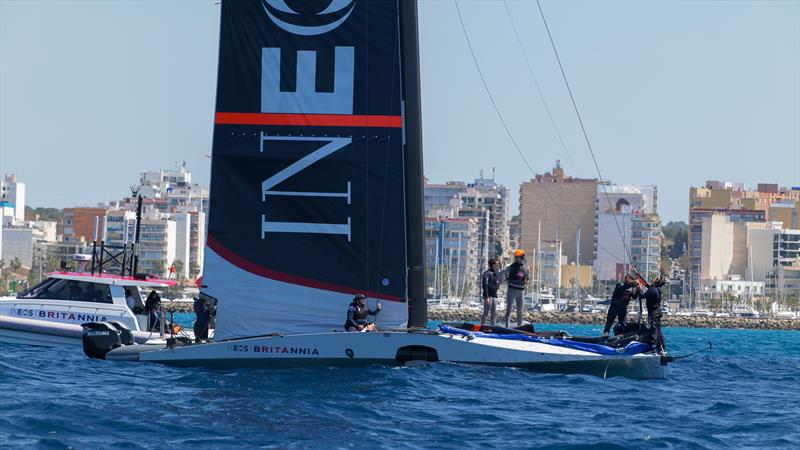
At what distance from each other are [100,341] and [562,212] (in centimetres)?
16133

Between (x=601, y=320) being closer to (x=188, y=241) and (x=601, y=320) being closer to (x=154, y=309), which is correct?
(x=188, y=241)

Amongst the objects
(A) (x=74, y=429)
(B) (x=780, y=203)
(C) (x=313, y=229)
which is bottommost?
(A) (x=74, y=429)

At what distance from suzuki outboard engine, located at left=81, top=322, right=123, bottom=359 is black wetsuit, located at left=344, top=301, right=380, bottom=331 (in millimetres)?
4191

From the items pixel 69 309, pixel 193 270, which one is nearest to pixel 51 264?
pixel 193 270

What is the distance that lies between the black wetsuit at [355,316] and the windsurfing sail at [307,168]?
1.35 ft

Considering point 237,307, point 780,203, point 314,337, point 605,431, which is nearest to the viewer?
point 605,431

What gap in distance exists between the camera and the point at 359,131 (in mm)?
21156

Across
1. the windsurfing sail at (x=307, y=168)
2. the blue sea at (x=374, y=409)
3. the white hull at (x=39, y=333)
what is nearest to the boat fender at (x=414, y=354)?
the blue sea at (x=374, y=409)

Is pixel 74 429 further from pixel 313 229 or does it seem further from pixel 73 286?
pixel 73 286

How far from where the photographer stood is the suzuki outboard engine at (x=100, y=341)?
22406 mm

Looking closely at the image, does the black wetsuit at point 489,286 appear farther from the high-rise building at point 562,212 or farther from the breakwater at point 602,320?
the high-rise building at point 562,212

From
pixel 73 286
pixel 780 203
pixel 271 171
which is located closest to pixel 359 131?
pixel 271 171

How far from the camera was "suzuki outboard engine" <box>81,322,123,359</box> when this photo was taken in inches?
882

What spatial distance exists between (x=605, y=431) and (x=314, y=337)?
598 centimetres
